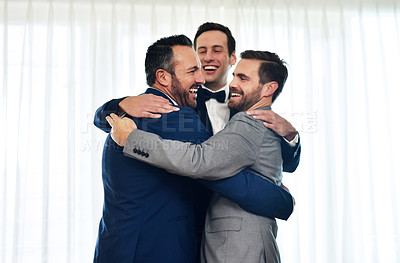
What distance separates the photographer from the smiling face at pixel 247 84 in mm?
2059

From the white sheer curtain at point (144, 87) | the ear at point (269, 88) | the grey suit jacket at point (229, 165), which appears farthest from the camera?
the white sheer curtain at point (144, 87)

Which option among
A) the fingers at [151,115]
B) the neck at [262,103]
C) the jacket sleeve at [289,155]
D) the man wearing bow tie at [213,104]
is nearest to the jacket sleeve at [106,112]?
the man wearing bow tie at [213,104]

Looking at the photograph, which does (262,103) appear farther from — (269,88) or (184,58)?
(184,58)

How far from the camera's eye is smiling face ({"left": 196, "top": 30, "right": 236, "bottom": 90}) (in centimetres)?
248

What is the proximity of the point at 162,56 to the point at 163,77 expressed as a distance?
0.10 meters

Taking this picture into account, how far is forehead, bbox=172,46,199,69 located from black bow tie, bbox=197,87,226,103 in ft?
1.37

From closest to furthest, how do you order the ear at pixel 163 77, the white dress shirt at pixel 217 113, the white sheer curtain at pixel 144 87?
the ear at pixel 163 77 < the white dress shirt at pixel 217 113 < the white sheer curtain at pixel 144 87

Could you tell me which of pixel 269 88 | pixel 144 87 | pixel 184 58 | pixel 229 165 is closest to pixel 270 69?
pixel 269 88

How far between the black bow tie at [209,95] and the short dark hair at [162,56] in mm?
439

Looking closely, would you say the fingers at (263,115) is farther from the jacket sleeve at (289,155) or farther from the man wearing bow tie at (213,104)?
the jacket sleeve at (289,155)

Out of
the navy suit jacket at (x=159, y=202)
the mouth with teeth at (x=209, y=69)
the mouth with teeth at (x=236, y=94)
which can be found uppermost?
the mouth with teeth at (x=209, y=69)

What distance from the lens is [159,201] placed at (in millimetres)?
1745
